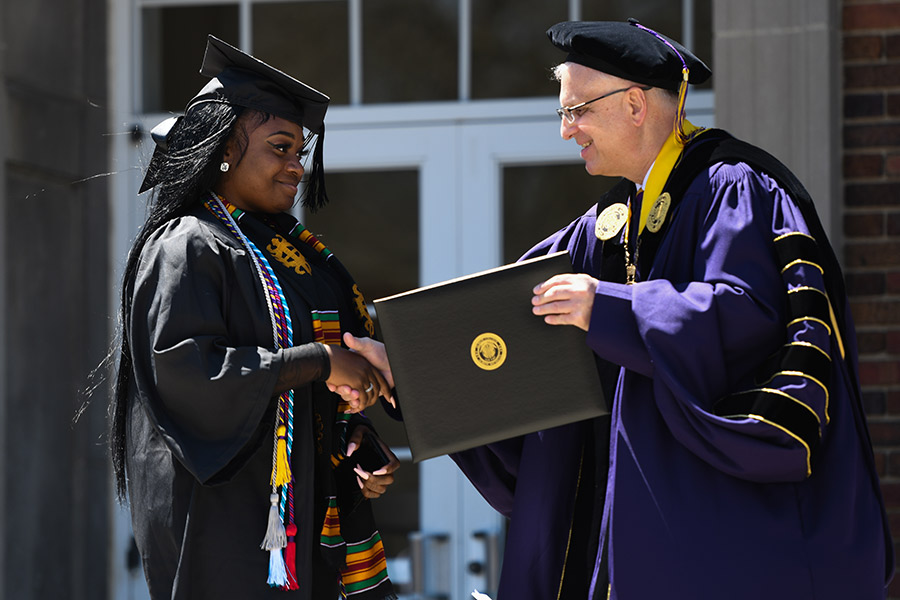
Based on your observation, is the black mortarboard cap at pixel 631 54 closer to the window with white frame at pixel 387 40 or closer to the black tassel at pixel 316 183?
the black tassel at pixel 316 183

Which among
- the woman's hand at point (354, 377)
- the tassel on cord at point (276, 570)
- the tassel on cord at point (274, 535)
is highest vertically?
the woman's hand at point (354, 377)

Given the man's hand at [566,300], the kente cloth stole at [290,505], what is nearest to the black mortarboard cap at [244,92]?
the kente cloth stole at [290,505]

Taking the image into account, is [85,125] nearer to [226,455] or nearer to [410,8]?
[410,8]

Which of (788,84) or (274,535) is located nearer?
(274,535)

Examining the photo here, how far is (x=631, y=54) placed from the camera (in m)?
2.81

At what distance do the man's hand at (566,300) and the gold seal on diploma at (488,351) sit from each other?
4.4 inches

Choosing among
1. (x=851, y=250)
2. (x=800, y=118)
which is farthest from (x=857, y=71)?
(x=851, y=250)

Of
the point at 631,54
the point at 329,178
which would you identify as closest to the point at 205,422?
the point at 631,54

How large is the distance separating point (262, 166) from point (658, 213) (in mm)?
972

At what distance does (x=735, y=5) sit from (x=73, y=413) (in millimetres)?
3090

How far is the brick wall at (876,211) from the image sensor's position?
4246mm

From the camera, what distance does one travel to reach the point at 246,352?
109 inches

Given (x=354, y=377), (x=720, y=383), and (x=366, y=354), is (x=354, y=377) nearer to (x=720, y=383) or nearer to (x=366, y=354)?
(x=366, y=354)

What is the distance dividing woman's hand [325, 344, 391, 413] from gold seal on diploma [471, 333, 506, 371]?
30cm
